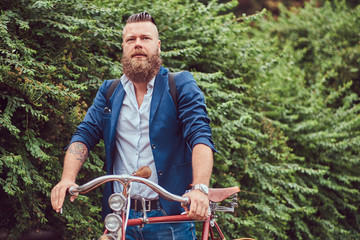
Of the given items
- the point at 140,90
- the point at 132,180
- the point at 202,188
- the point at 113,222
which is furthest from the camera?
the point at 140,90

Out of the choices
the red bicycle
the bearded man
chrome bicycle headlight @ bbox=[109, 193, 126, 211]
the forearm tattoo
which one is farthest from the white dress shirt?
chrome bicycle headlight @ bbox=[109, 193, 126, 211]

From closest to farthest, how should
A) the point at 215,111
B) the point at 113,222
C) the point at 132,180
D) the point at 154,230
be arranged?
the point at 113,222 < the point at 132,180 < the point at 154,230 < the point at 215,111

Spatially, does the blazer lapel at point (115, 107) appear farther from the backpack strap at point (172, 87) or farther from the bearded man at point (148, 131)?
the backpack strap at point (172, 87)

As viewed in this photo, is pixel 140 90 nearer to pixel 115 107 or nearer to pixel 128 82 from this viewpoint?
pixel 128 82

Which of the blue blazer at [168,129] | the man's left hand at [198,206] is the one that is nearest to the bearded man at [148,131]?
the blue blazer at [168,129]

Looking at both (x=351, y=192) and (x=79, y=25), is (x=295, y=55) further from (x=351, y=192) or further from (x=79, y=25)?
(x=79, y=25)

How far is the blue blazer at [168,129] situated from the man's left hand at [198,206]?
416 millimetres

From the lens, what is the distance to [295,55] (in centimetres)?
877

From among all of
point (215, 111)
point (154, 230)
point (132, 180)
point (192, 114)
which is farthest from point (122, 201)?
point (215, 111)

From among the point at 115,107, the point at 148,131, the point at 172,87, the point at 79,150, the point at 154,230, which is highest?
the point at 172,87

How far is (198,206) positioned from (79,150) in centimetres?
92

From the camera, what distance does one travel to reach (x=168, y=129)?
2830 millimetres

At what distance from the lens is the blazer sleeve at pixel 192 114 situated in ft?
8.95

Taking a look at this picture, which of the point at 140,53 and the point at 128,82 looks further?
the point at 128,82
